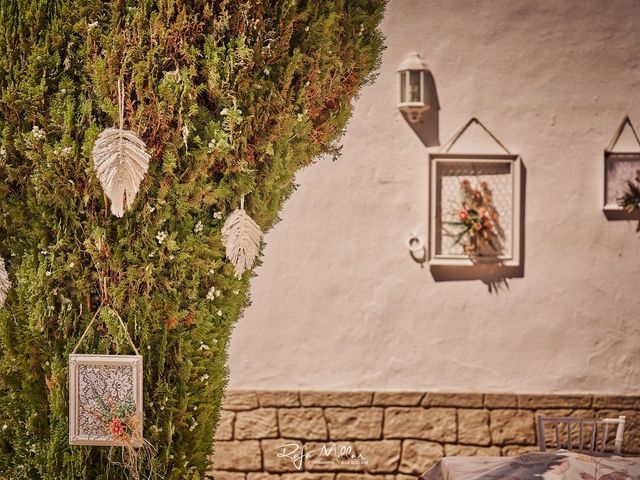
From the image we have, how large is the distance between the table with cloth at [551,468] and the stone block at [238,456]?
162 centimetres

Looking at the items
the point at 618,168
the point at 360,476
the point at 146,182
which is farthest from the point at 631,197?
the point at 146,182

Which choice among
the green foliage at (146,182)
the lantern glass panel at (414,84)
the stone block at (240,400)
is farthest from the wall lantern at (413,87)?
the green foliage at (146,182)

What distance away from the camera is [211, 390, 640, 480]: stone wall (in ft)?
12.5

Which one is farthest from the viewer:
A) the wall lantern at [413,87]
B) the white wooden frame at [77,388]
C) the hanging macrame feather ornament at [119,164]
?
the wall lantern at [413,87]

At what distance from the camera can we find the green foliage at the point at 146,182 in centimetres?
152

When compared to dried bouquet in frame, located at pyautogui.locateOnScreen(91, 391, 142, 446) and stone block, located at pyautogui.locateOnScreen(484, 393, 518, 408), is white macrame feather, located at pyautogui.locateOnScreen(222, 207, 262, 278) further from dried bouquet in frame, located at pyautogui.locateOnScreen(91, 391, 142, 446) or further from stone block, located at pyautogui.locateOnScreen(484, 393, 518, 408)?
stone block, located at pyautogui.locateOnScreen(484, 393, 518, 408)

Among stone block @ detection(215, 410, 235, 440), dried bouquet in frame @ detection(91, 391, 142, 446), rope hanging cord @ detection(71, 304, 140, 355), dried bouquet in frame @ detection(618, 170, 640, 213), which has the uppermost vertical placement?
dried bouquet in frame @ detection(618, 170, 640, 213)

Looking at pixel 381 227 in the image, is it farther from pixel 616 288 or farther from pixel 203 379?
pixel 203 379

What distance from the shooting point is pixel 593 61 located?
3816mm

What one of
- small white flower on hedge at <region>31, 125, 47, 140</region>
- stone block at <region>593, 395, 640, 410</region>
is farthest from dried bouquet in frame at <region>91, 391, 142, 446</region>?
stone block at <region>593, 395, 640, 410</region>

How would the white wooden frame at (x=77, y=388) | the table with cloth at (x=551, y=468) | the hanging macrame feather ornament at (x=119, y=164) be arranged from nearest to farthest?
the hanging macrame feather ornament at (x=119, y=164) → the white wooden frame at (x=77, y=388) → the table with cloth at (x=551, y=468)

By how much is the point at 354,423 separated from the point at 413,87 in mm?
1748

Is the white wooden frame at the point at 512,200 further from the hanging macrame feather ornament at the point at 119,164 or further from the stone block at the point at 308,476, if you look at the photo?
the hanging macrame feather ornament at the point at 119,164

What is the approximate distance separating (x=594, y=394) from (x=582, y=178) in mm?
1116
